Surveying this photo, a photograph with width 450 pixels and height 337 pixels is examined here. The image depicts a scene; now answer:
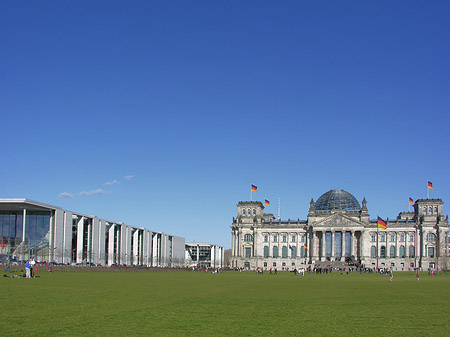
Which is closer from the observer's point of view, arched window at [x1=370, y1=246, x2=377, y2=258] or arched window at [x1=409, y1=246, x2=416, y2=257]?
arched window at [x1=409, y1=246, x2=416, y2=257]

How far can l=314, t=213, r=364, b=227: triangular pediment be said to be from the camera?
169000 mm

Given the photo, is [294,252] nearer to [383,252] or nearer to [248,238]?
[248,238]

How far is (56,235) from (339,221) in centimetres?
8938

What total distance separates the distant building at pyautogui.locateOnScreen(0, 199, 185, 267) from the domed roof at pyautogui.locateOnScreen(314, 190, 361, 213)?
216 feet

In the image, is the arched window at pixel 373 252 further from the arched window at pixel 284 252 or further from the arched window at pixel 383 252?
the arched window at pixel 284 252

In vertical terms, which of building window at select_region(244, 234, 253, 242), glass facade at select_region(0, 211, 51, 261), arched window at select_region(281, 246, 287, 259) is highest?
glass facade at select_region(0, 211, 51, 261)

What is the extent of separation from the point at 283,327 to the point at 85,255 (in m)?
118

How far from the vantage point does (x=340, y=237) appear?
17125 cm

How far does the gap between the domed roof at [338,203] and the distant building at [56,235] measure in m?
65.9

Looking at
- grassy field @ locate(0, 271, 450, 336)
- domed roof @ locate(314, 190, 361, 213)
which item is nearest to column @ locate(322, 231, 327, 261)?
domed roof @ locate(314, 190, 361, 213)

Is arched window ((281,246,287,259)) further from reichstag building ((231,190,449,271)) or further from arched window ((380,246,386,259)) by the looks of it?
arched window ((380,246,386,259))

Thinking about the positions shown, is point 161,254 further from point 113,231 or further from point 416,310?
point 416,310

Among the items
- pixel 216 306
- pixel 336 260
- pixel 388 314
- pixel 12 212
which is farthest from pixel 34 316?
pixel 336 260

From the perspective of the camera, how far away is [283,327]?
20.5 m
